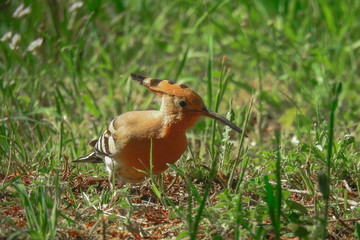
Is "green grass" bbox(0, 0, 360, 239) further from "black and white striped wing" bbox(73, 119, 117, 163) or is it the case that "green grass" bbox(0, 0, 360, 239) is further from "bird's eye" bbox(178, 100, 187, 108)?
"bird's eye" bbox(178, 100, 187, 108)

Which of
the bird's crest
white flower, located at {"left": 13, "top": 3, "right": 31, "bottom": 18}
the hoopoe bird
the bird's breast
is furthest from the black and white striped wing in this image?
white flower, located at {"left": 13, "top": 3, "right": 31, "bottom": 18}

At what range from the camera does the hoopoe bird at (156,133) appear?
268cm

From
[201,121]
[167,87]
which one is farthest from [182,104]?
[201,121]

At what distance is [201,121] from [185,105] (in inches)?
53.5

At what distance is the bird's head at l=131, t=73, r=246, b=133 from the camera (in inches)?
109

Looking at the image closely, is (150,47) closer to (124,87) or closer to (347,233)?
(124,87)

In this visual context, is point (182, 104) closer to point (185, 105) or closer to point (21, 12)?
point (185, 105)

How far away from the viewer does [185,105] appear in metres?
2.77

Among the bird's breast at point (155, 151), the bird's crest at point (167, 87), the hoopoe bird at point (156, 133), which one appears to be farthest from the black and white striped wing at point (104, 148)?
the bird's crest at point (167, 87)

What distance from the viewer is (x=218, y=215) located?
2.17 metres

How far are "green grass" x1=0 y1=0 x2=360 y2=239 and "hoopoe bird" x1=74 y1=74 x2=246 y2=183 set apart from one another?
0.42 ft

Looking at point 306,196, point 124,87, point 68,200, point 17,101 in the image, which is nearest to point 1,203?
point 68,200

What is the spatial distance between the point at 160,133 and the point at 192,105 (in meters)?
0.24

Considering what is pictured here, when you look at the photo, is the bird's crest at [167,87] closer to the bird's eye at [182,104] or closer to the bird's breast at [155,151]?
the bird's eye at [182,104]
